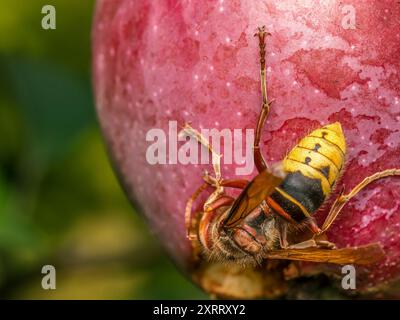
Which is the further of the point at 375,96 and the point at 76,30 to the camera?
the point at 76,30

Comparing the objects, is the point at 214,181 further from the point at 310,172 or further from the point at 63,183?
the point at 63,183

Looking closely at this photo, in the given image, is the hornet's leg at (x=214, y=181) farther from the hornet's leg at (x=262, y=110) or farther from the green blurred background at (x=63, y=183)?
the green blurred background at (x=63, y=183)

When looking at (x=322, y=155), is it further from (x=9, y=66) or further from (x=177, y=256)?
(x=9, y=66)

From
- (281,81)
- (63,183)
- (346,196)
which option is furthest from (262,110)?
(63,183)

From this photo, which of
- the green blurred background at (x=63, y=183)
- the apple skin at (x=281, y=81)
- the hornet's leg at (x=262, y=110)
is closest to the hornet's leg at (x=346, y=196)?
the apple skin at (x=281, y=81)

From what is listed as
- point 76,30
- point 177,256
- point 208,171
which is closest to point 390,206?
point 208,171
